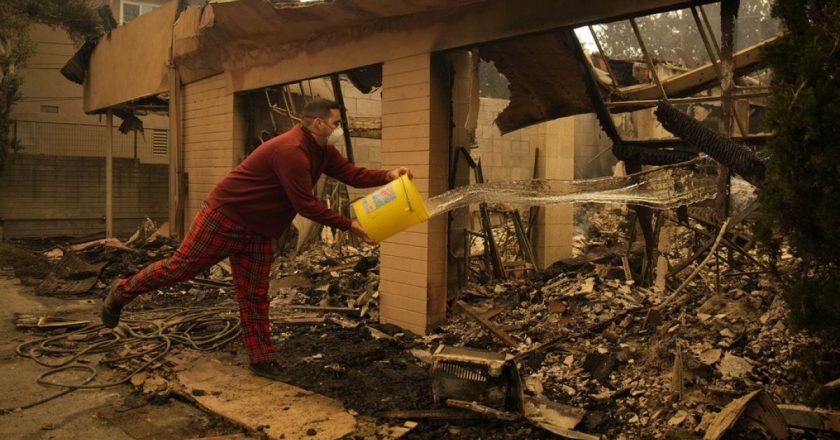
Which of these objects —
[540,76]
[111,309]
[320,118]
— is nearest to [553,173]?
[540,76]

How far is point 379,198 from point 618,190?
182 centimetres

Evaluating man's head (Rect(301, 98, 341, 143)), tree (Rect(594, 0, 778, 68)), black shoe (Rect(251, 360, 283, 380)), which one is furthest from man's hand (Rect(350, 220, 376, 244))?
→ tree (Rect(594, 0, 778, 68))

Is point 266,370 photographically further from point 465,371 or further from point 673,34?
point 673,34

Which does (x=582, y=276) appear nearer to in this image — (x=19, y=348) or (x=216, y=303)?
(x=216, y=303)

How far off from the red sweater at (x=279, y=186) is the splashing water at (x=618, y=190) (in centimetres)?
85

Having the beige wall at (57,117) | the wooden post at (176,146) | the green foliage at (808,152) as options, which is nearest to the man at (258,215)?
the green foliage at (808,152)

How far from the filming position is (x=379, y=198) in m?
3.63

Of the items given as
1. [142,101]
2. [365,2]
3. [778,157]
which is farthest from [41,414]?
[142,101]

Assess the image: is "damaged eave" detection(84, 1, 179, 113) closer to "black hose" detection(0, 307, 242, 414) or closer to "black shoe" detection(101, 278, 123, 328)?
"black hose" detection(0, 307, 242, 414)

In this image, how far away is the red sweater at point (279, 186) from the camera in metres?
3.76

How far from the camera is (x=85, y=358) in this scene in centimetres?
448

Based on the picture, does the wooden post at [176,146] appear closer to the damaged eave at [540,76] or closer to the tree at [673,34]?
the damaged eave at [540,76]

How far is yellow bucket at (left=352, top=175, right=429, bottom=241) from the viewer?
3.58 meters

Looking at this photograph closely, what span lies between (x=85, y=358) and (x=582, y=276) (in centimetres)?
438
